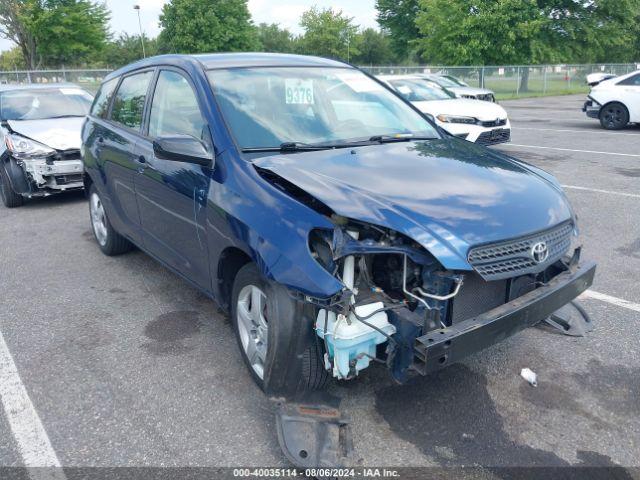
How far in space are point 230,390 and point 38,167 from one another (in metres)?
5.43

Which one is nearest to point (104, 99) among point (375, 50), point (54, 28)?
point (54, 28)

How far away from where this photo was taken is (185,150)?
318 cm

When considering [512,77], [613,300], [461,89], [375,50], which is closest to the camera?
[613,300]

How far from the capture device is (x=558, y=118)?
59.3 ft

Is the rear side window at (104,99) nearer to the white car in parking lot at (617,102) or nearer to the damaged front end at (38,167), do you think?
the damaged front end at (38,167)

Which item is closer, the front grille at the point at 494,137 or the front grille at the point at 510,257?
the front grille at the point at 510,257

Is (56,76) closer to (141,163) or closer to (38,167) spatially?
(38,167)

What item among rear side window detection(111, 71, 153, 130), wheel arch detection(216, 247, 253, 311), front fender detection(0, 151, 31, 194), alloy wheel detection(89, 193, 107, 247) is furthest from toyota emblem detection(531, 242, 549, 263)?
front fender detection(0, 151, 31, 194)

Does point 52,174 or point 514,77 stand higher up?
point 514,77

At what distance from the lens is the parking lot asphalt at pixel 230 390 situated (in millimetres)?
2695

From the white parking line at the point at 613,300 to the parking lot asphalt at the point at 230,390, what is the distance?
0.02m

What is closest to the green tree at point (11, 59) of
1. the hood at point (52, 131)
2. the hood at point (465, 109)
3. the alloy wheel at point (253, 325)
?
the hood at point (52, 131)

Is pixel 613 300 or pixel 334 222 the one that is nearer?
pixel 334 222

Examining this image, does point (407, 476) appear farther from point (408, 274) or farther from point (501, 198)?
point (501, 198)
